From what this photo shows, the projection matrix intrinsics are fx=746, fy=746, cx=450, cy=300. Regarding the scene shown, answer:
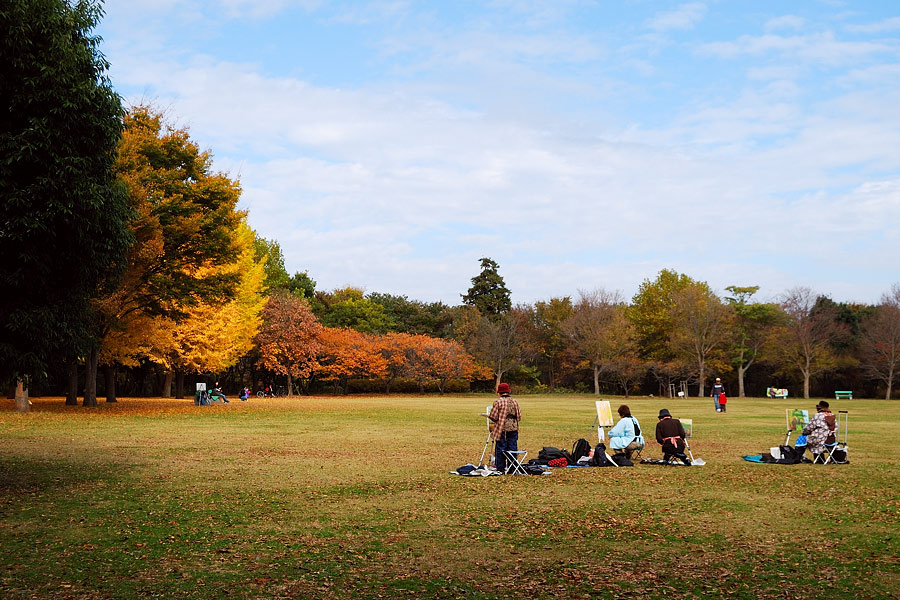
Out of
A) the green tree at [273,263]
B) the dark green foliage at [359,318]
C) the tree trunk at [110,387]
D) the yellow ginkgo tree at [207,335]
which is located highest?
the green tree at [273,263]

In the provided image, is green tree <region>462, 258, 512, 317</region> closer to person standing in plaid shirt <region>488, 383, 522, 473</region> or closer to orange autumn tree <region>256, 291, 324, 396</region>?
orange autumn tree <region>256, 291, 324, 396</region>

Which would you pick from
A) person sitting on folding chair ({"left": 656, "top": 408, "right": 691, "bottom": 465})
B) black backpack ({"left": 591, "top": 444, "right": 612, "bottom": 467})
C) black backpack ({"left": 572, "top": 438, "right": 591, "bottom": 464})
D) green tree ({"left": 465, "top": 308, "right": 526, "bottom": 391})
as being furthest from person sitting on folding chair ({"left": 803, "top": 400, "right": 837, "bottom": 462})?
green tree ({"left": 465, "top": 308, "right": 526, "bottom": 391})

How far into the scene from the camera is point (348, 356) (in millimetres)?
62406

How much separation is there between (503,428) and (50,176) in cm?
807

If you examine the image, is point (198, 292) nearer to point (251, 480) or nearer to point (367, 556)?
point (251, 480)

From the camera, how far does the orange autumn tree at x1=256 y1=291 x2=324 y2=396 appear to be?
57156 millimetres

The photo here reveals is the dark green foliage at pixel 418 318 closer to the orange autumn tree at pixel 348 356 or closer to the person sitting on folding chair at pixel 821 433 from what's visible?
the orange autumn tree at pixel 348 356

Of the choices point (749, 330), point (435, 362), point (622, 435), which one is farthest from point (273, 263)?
point (622, 435)

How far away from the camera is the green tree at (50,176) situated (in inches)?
392

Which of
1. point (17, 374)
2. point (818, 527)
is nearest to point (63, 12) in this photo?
point (17, 374)

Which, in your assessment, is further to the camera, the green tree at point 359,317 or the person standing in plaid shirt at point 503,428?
the green tree at point 359,317

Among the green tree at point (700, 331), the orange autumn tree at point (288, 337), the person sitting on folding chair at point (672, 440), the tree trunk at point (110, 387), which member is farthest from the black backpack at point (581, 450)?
the green tree at point (700, 331)

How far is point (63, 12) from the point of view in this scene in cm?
1059

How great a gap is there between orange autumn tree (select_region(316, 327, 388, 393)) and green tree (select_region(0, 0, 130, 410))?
49.8 metres
